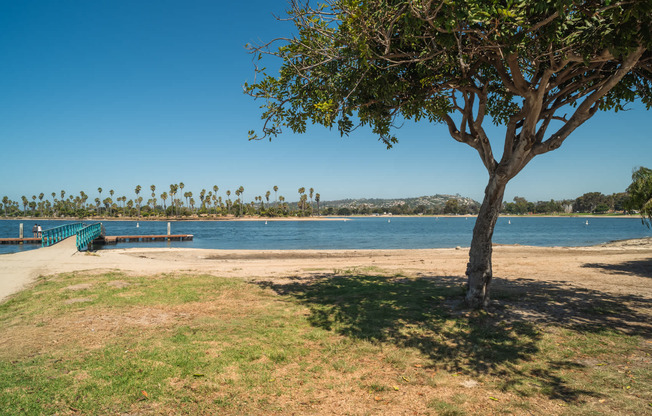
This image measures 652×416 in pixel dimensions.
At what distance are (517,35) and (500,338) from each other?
18.3 ft

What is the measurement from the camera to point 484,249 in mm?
7980

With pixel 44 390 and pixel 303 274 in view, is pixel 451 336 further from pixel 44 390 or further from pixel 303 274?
pixel 303 274

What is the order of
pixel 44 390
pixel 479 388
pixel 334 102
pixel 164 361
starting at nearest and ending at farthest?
pixel 44 390
pixel 479 388
pixel 164 361
pixel 334 102

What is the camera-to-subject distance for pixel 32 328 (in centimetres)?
673

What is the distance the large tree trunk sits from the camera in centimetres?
790

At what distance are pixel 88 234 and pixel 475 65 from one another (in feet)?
134

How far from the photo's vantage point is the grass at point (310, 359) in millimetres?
4242

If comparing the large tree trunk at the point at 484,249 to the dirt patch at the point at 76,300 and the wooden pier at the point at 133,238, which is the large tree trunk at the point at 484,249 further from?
the wooden pier at the point at 133,238

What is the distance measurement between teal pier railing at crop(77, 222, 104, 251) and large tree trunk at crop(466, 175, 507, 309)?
102 feet

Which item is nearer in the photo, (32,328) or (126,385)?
(126,385)

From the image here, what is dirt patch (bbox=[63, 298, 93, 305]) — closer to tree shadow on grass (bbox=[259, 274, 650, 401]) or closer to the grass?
the grass

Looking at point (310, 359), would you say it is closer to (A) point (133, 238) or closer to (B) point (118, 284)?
(B) point (118, 284)

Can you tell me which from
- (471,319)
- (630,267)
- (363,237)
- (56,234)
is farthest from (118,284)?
(363,237)

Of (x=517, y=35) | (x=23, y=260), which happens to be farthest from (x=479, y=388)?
(x=23, y=260)
